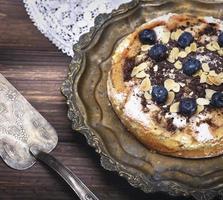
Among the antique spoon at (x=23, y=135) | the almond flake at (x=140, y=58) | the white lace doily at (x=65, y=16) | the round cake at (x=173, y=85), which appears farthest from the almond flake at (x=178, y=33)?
the antique spoon at (x=23, y=135)

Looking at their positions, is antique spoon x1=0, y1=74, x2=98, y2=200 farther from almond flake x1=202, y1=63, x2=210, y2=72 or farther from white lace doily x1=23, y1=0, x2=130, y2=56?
almond flake x1=202, y1=63, x2=210, y2=72

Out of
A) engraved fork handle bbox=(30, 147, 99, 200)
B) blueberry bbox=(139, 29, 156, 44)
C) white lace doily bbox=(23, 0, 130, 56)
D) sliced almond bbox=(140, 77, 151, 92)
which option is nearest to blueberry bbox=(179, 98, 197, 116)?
sliced almond bbox=(140, 77, 151, 92)

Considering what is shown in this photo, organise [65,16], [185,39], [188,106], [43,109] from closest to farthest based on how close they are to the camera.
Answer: [188,106]
[185,39]
[43,109]
[65,16]

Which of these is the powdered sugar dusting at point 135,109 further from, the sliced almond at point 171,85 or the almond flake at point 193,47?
the almond flake at point 193,47

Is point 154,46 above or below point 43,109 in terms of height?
above

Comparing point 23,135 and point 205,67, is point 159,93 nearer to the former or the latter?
point 205,67

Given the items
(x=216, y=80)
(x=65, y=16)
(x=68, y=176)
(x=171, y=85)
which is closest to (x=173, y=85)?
(x=171, y=85)

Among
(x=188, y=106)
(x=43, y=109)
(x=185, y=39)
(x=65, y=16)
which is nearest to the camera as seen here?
(x=188, y=106)

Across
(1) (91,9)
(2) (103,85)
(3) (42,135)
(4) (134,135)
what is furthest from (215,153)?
(1) (91,9)

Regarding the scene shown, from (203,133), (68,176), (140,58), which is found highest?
(140,58)
